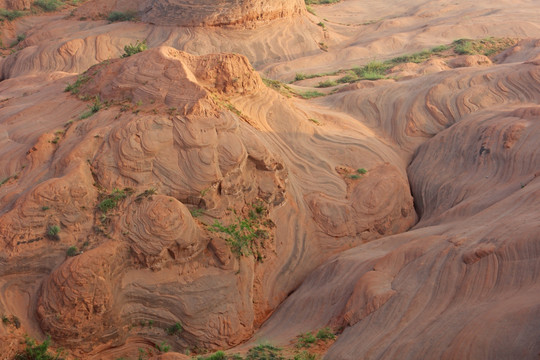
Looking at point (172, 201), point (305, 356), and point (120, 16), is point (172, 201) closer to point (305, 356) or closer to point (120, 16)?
point (305, 356)

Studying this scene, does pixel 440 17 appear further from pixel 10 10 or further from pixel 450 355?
pixel 450 355

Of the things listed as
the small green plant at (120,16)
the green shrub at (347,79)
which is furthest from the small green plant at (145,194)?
the small green plant at (120,16)

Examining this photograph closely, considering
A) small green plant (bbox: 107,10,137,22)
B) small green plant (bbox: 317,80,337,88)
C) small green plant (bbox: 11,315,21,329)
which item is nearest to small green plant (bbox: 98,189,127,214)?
small green plant (bbox: 11,315,21,329)

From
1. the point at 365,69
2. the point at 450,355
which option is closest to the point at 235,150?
the point at 450,355

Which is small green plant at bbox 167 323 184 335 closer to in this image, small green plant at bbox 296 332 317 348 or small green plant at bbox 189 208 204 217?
small green plant at bbox 189 208 204 217

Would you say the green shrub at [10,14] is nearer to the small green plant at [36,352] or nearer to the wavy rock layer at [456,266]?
the wavy rock layer at [456,266]

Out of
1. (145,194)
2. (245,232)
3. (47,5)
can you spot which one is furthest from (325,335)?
(47,5)
